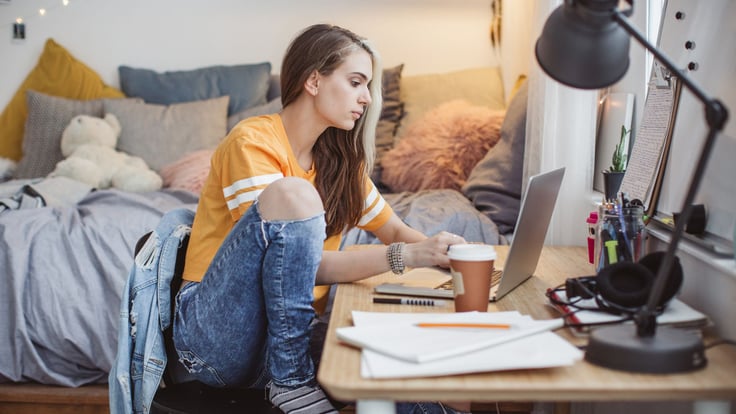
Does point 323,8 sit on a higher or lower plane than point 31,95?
higher

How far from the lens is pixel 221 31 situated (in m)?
3.29

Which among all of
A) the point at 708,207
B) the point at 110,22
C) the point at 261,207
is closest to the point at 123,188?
the point at 110,22

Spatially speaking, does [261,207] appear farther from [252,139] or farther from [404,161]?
[404,161]

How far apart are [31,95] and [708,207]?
2.65 metres

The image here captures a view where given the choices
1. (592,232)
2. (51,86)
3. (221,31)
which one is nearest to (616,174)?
(592,232)

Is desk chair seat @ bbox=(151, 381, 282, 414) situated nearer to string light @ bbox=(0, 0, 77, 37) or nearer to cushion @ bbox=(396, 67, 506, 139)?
cushion @ bbox=(396, 67, 506, 139)

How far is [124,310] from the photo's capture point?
1.34m

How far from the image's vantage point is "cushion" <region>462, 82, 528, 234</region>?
2289mm

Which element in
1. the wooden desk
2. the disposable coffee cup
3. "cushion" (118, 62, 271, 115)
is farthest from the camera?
"cushion" (118, 62, 271, 115)

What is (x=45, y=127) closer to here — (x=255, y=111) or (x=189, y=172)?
(x=189, y=172)

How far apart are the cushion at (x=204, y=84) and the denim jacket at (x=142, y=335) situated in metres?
1.77

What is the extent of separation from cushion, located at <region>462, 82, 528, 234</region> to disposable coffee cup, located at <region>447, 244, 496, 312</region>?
1.20 metres

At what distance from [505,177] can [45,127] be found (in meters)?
1.80

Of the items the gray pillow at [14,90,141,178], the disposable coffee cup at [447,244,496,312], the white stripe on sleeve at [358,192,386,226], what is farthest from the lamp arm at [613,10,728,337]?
the gray pillow at [14,90,141,178]
